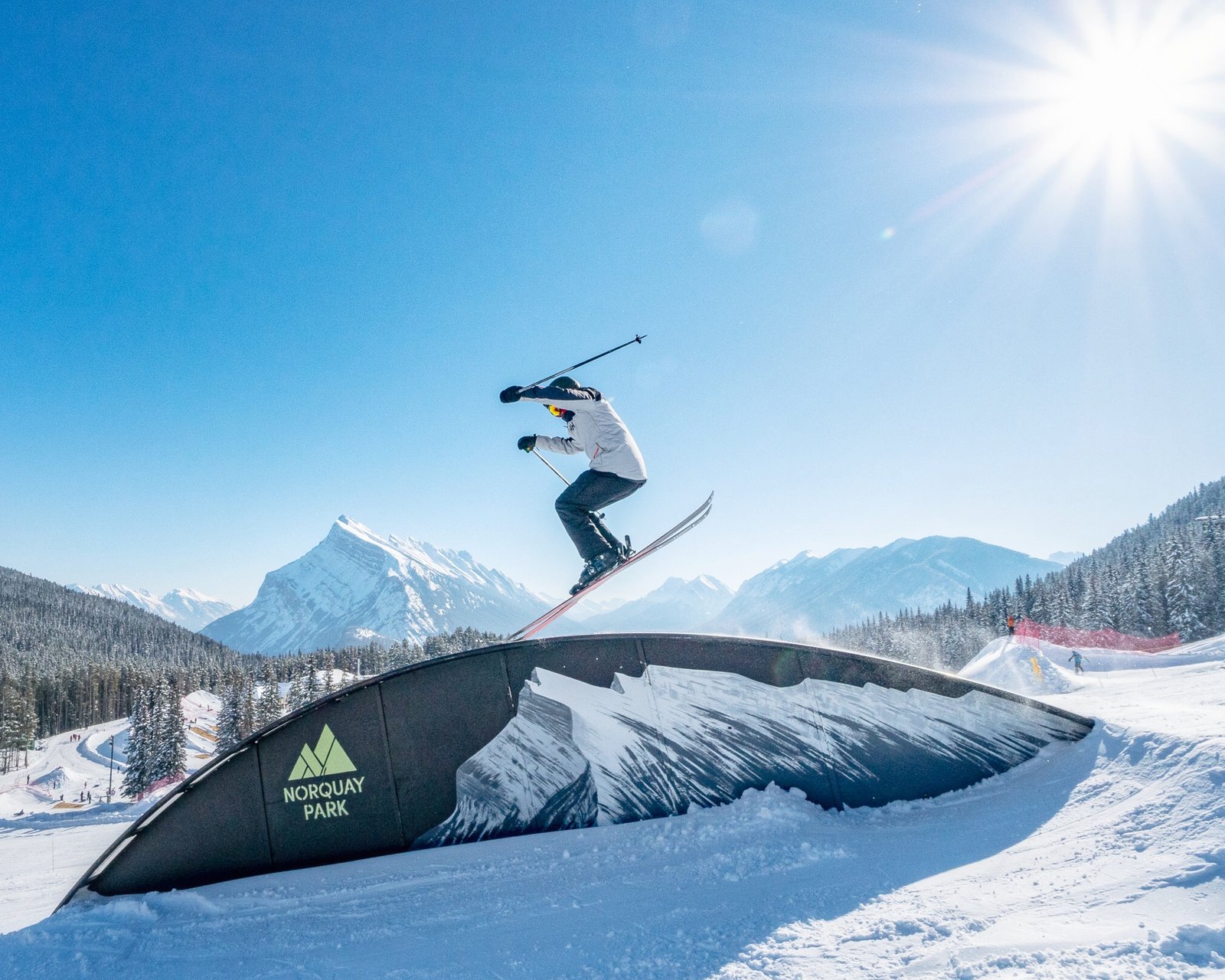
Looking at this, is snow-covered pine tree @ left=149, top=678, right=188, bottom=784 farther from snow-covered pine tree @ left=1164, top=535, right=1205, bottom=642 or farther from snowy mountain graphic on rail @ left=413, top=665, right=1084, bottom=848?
snow-covered pine tree @ left=1164, top=535, right=1205, bottom=642

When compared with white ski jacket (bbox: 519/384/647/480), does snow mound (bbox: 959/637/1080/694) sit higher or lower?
lower

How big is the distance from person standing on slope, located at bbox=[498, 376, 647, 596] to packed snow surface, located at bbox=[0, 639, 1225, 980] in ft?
10.3

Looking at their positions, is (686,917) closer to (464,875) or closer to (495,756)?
(464,875)

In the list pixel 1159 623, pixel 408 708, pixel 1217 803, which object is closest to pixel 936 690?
pixel 1217 803

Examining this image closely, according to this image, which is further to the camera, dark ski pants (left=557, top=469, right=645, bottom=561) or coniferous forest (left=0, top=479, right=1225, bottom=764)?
coniferous forest (left=0, top=479, right=1225, bottom=764)

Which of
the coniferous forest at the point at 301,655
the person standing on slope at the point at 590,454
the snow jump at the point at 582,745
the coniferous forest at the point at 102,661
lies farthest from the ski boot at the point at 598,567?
the coniferous forest at the point at 102,661

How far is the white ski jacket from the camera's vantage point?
22.2ft

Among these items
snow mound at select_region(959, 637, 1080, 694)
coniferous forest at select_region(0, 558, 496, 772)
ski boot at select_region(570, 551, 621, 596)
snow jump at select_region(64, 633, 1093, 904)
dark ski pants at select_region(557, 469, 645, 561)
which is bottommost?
snow mound at select_region(959, 637, 1080, 694)

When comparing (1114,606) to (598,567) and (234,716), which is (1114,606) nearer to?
(598,567)

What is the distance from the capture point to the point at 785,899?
429 centimetres

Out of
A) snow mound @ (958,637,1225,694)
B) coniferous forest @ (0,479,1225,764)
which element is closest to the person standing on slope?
coniferous forest @ (0,479,1225,764)

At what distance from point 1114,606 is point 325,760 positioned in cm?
6678

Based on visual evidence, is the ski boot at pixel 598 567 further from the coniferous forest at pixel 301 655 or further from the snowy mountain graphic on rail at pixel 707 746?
the coniferous forest at pixel 301 655

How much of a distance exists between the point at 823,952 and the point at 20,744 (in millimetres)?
101036
